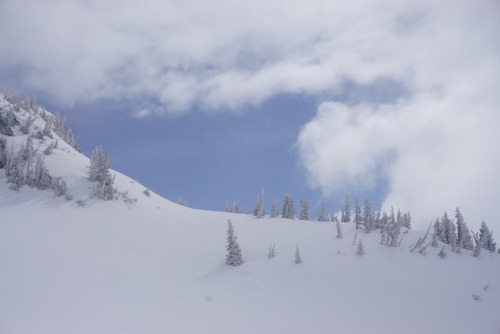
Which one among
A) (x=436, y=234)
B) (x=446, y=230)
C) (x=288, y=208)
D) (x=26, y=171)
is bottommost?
(x=436, y=234)

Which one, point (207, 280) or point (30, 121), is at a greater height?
point (30, 121)

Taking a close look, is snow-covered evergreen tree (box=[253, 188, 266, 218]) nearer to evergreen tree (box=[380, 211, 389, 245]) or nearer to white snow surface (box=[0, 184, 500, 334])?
white snow surface (box=[0, 184, 500, 334])

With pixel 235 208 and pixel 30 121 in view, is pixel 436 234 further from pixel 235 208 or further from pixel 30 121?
pixel 30 121

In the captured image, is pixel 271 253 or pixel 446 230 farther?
pixel 446 230

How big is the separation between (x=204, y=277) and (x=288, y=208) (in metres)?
28.2

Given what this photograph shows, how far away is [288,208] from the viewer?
62.2 metres

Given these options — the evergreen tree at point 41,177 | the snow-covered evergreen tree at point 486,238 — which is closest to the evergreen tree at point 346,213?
the snow-covered evergreen tree at point 486,238

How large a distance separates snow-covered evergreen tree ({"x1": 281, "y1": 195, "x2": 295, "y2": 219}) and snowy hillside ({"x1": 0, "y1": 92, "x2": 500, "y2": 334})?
6.17m

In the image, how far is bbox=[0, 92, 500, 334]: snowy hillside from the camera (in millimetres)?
26922

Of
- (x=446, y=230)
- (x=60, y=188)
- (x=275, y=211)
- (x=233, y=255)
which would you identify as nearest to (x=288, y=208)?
(x=275, y=211)

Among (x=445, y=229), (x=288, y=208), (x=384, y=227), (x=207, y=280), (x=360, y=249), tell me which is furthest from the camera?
(x=288, y=208)

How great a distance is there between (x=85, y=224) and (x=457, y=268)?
49694 millimetres

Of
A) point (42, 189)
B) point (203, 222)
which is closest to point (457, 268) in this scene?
point (203, 222)

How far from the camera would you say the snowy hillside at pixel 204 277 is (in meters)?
26.9
